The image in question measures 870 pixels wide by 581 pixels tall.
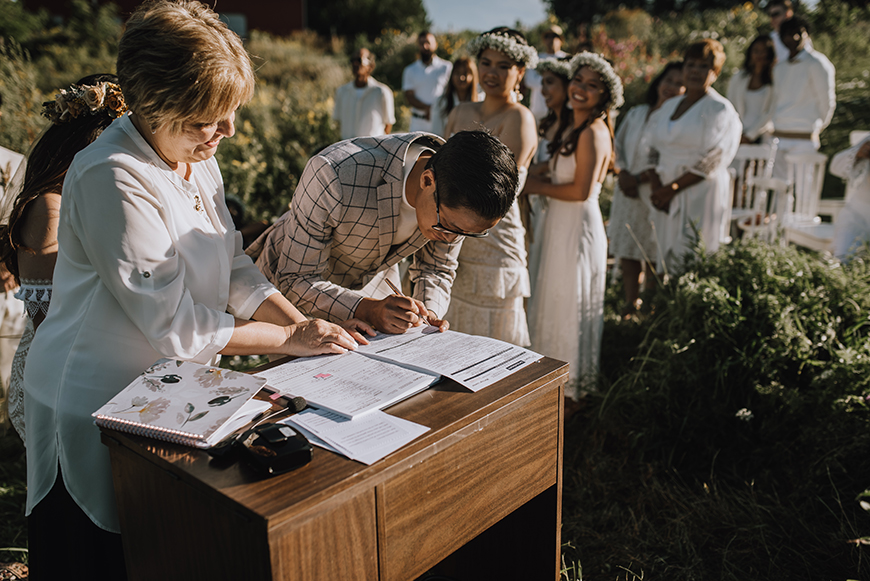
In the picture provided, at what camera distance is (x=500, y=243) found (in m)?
3.03

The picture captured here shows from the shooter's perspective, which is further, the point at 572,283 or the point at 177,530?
Answer: the point at 572,283

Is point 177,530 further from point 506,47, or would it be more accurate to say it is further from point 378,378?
point 506,47

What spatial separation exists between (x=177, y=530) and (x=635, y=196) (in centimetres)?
432

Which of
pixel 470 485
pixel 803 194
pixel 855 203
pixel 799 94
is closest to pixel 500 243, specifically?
pixel 470 485

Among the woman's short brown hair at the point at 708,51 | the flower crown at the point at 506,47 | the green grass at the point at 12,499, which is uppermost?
the woman's short brown hair at the point at 708,51

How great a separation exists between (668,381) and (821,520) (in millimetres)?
903

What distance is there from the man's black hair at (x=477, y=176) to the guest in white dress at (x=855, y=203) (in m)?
3.16

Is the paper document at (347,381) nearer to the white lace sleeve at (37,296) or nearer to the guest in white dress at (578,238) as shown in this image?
the white lace sleeve at (37,296)

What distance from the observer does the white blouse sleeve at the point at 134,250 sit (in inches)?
50.9

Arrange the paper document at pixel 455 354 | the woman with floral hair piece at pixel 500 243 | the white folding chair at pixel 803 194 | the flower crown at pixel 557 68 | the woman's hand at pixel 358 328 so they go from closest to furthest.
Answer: the paper document at pixel 455 354 → the woman's hand at pixel 358 328 → the woman with floral hair piece at pixel 500 243 → the flower crown at pixel 557 68 → the white folding chair at pixel 803 194

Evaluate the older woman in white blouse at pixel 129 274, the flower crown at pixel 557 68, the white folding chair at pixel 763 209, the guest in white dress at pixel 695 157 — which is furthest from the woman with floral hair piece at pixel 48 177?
the white folding chair at pixel 763 209

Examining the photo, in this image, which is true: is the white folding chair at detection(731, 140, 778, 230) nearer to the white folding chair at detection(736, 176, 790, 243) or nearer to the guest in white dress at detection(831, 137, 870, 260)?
the white folding chair at detection(736, 176, 790, 243)

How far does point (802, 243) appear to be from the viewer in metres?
5.01

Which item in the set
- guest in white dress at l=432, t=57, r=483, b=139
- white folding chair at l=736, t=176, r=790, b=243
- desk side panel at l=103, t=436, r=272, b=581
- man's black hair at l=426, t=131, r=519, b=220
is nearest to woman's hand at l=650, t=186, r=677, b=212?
white folding chair at l=736, t=176, r=790, b=243
